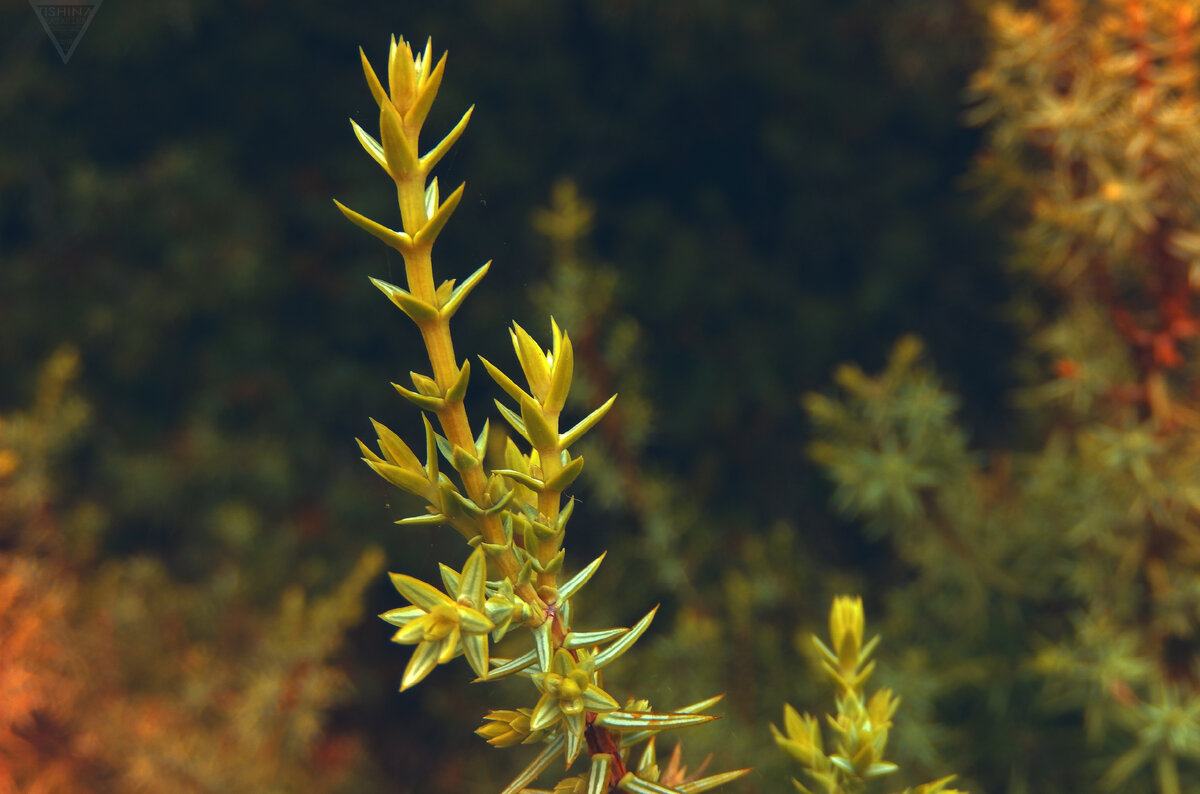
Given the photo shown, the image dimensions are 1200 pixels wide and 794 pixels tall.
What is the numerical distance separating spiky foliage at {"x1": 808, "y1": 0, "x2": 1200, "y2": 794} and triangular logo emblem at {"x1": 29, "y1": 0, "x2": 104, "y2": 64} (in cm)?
59

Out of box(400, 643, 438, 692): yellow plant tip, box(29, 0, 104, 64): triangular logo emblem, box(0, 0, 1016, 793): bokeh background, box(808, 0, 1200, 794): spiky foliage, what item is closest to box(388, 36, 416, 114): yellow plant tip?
box(400, 643, 438, 692): yellow plant tip

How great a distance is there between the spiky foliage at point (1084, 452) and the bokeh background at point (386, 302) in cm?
20

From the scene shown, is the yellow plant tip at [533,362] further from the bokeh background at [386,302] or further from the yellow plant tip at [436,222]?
the bokeh background at [386,302]

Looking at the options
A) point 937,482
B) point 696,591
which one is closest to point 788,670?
point 696,591

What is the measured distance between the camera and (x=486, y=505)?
0.22 m

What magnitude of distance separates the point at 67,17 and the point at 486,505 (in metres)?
0.51

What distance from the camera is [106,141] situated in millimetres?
1051

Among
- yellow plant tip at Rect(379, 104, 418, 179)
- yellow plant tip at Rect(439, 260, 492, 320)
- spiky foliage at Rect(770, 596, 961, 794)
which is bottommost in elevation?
spiky foliage at Rect(770, 596, 961, 794)

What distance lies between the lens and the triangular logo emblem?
0.51 m

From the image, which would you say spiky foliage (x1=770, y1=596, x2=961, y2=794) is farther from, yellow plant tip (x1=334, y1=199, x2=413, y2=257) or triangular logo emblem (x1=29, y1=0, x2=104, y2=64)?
triangular logo emblem (x1=29, y1=0, x2=104, y2=64)

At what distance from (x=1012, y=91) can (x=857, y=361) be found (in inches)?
18.6

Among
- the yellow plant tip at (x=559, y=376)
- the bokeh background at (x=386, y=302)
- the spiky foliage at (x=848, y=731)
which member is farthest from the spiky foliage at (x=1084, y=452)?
the yellow plant tip at (x=559, y=376)

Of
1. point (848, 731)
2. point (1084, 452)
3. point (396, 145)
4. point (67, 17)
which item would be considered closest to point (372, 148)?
point (396, 145)

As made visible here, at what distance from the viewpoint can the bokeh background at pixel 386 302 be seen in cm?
94
